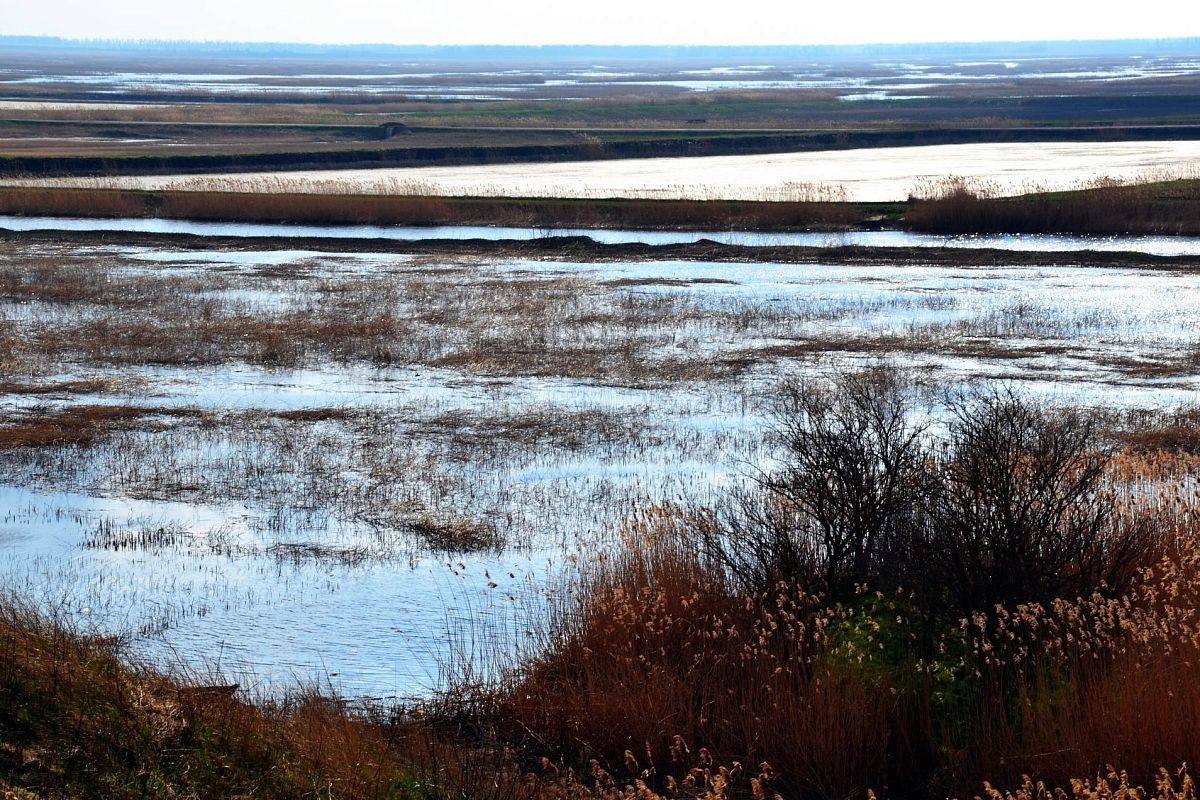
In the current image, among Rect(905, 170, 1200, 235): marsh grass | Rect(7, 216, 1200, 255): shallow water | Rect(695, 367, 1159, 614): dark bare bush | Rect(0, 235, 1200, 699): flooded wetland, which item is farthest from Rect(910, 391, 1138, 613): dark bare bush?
Rect(905, 170, 1200, 235): marsh grass

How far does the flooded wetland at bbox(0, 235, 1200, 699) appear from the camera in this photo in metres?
13.7

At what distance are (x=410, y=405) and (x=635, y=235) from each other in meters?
22.6

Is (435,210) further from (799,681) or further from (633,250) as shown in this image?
(799,681)

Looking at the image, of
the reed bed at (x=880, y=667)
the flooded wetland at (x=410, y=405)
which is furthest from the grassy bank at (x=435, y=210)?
the reed bed at (x=880, y=667)

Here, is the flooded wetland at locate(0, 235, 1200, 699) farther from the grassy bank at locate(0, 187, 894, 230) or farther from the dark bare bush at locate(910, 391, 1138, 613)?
the grassy bank at locate(0, 187, 894, 230)

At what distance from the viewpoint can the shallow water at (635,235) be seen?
1517 inches

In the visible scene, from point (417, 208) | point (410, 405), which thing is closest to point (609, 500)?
point (410, 405)

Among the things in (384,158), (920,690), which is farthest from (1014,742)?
(384,158)

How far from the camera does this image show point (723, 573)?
475 inches

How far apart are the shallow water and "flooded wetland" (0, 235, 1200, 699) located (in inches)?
141

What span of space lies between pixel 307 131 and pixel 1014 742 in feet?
259

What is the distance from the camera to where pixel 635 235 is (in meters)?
43.2

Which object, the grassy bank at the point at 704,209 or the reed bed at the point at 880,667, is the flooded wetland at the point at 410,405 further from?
the grassy bank at the point at 704,209

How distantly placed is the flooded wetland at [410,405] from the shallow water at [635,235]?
3.57 metres
